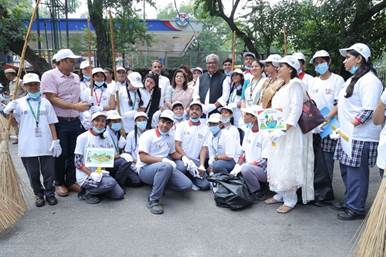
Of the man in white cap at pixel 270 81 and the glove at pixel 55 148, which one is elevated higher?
the man in white cap at pixel 270 81

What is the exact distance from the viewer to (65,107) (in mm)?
4598

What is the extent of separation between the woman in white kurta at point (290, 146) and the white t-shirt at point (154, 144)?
4.85 feet

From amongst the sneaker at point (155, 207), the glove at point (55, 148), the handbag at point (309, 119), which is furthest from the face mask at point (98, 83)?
the handbag at point (309, 119)

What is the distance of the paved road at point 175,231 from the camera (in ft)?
11.0

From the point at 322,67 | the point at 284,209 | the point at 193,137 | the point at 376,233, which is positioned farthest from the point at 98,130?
the point at 376,233

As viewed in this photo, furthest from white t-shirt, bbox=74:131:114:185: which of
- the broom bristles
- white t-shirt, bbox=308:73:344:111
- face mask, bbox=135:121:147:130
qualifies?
the broom bristles

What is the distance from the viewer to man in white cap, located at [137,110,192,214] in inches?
173

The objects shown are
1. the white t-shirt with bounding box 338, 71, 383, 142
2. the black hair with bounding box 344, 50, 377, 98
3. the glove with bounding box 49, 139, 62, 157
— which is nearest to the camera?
the white t-shirt with bounding box 338, 71, 383, 142

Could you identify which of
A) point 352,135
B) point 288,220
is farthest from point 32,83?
point 352,135

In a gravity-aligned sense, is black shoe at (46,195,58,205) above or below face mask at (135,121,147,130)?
below

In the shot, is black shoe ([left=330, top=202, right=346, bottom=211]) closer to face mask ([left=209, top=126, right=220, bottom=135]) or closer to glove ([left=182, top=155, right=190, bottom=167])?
face mask ([left=209, top=126, right=220, bottom=135])

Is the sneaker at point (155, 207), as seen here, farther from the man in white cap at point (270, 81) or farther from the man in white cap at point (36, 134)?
the man in white cap at point (270, 81)

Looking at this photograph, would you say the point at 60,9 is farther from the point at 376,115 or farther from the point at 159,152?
the point at 376,115

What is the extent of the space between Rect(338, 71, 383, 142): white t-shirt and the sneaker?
2.34 metres
